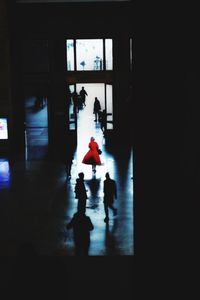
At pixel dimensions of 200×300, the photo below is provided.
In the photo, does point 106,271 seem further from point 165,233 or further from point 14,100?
point 14,100

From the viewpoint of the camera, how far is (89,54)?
28.2 m

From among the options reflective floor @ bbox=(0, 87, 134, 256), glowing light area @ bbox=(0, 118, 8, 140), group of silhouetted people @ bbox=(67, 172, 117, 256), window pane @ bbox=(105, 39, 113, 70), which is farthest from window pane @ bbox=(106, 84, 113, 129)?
group of silhouetted people @ bbox=(67, 172, 117, 256)

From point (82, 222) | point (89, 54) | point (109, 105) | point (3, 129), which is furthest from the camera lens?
point (109, 105)

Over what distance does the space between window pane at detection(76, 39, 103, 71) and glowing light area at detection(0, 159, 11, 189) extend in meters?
6.14

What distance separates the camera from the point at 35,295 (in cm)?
829

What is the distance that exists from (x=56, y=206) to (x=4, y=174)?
5018 millimetres

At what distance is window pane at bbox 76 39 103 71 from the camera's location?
27.9 metres

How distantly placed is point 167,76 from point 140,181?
1524 mm

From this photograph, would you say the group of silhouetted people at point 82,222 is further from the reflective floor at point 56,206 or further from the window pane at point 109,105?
the window pane at point 109,105

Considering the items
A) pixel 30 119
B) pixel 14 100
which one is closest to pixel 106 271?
pixel 14 100

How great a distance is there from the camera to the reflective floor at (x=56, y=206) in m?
14.6

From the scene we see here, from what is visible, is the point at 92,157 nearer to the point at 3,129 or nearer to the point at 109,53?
the point at 3,129

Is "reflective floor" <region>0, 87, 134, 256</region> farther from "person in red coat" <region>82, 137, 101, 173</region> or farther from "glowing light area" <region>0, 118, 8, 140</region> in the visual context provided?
"glowing light area" <region>0, 118, 8, 140</region>

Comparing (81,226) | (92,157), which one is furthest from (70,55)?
(81,226)
